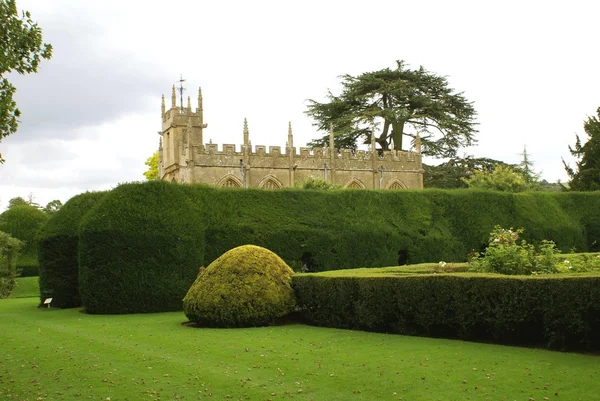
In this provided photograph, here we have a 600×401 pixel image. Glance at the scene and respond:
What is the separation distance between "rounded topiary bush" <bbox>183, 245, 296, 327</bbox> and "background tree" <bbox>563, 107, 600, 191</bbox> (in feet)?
81.4

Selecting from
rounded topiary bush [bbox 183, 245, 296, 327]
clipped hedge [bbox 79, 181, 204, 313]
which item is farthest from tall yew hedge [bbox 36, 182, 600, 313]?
rounded topiary bush [bbox 183, 245, 296, 327]

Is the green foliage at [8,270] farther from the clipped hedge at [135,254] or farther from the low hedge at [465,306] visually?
the low hedge at [465,306]

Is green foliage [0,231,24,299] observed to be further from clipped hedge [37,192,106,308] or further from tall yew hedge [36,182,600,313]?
tall yew hedge [36,182,600,313]

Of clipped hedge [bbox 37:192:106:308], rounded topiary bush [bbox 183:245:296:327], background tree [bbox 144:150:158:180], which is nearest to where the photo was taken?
rounded topiary bush [bbox 183:245:296:327]

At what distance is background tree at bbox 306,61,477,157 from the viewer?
46.3 m

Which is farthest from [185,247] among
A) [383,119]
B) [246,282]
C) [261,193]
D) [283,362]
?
[383,119]

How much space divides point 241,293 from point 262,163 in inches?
1006

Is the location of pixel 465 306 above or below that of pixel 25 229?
below

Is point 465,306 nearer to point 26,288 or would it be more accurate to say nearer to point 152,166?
point 26,288

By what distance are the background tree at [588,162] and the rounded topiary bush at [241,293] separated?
24.8m

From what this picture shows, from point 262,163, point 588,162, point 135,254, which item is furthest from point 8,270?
point 588,162

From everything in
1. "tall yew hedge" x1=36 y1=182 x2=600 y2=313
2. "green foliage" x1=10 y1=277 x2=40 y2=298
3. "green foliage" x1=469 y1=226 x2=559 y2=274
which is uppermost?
"tall yew hedge" x1=36 y1=182 x2=600 y2=313

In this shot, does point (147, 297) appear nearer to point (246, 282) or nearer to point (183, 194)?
point (183, 194)

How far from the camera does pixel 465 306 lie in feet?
36.0
